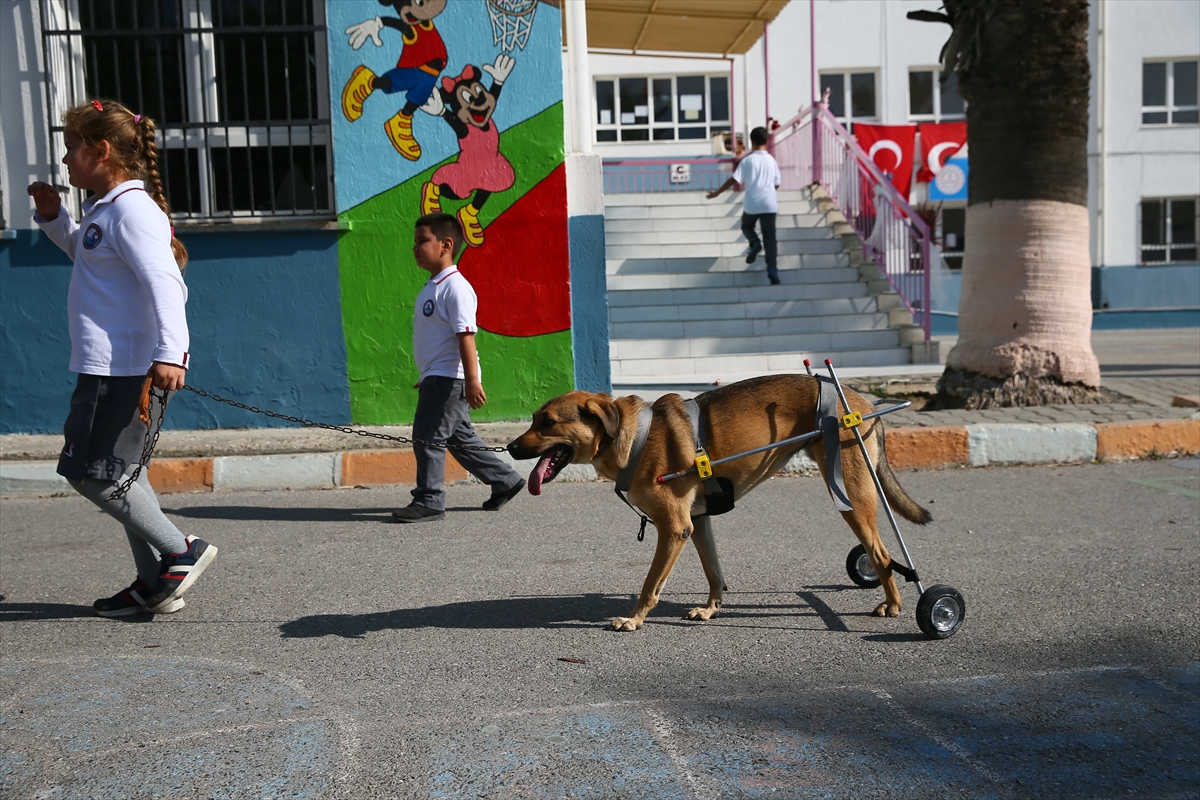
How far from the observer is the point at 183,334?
402cm

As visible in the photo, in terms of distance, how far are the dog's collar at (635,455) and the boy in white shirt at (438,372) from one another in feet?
7.13

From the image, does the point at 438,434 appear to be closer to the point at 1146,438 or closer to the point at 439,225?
the point at 439,225

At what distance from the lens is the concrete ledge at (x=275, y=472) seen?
7.34 meters

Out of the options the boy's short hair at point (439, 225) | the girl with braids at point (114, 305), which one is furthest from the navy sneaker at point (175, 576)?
the boy's short hair at point (439, 225)

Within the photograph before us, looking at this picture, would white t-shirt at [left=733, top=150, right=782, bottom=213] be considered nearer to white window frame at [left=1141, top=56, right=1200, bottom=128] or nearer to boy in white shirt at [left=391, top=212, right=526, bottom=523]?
boy in white shirt at [left=391, top=212, right=526, bottom=523]

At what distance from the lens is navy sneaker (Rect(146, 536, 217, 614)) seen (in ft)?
14.2

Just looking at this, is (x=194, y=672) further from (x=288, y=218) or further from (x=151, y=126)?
(x=288, y=218)

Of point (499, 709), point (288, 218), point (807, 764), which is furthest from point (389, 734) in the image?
point (288, 218)

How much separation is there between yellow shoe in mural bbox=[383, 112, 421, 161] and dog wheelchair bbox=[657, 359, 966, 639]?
521cm

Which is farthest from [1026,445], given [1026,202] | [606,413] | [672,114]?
[672,114]

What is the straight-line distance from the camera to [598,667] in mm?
3746

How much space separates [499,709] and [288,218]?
20.0 feet

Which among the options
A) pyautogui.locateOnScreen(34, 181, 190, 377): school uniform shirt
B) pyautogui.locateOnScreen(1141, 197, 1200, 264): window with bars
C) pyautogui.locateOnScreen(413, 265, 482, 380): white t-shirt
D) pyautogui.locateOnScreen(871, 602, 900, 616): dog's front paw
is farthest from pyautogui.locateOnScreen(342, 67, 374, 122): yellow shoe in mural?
pyautogui.locateOnScreen(1141, 197, 1200, 264): window with bars

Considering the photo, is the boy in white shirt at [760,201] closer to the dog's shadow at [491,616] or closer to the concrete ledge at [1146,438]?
the concrete ledge at [1146,438]
